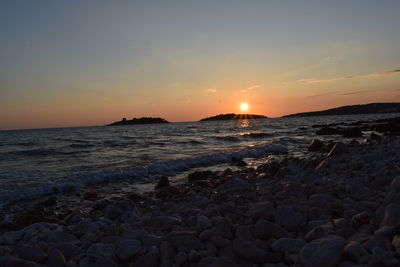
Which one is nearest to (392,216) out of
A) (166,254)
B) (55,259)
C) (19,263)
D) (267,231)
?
(267,231)

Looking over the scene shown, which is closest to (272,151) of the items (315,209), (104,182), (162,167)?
(162,167)

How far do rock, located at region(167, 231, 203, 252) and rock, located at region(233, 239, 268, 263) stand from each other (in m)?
0.39

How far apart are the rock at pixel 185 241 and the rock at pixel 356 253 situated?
129 cm

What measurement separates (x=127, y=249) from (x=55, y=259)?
670 mm

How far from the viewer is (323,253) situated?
212 cm

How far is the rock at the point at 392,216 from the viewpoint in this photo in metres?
2.41

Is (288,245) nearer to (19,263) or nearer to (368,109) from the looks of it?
(19,263)

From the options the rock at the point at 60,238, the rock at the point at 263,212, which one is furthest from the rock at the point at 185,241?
the rock at the point at 60,238

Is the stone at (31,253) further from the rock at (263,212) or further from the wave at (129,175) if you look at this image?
the wave at (129,175)

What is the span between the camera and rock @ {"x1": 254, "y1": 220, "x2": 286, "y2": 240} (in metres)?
2.80

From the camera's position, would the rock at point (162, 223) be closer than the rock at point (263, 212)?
No

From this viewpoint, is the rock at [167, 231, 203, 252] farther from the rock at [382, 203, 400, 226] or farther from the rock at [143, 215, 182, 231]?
the rock at [382, 203, 400, 226]

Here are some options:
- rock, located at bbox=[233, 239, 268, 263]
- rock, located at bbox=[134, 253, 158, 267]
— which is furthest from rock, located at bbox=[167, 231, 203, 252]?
rock, located at bbox=[233, 239, 268, 263]

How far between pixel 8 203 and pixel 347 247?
6909 millimetres
